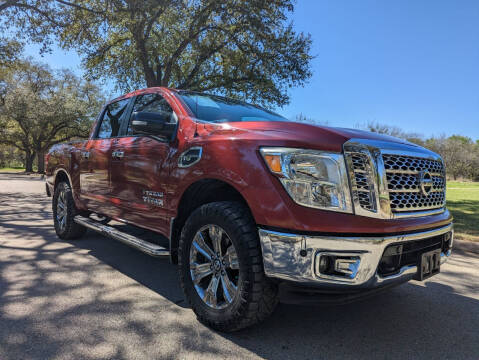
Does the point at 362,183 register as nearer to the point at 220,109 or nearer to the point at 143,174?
the point at 220,109

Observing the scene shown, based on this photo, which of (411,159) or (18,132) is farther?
(18,132)

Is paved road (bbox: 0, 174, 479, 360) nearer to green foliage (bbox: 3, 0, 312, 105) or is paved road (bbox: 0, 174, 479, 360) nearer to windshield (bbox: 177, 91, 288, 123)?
windshield (bbox: 177, 91, 288, 123)

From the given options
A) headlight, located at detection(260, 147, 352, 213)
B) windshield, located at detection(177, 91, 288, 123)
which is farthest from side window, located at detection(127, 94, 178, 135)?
headlight, located at detection(260, 147, 352, 213)

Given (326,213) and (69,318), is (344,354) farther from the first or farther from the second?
(69,318)

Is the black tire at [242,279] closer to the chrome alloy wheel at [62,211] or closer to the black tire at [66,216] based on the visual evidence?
the black tire at [66,216]

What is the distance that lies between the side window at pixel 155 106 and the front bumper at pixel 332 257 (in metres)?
1.67

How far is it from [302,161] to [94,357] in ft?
5.75

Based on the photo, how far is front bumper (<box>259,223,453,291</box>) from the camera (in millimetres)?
1981

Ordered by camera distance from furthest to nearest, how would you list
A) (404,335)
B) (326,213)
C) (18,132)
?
1. (18,132)
2. (404,335)
3. (326,213)

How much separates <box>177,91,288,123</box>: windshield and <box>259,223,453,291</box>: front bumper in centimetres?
147

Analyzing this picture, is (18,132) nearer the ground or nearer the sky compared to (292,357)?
nearer the sky

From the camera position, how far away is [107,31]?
45.3 ft

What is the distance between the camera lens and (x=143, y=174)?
129 inches

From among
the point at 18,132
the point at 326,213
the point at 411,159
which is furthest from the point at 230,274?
the point at 18,132
